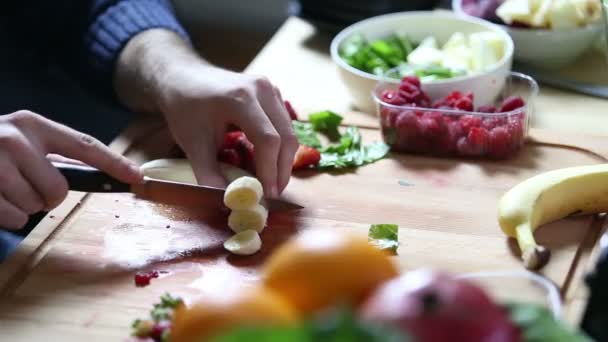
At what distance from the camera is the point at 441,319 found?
56 centimetres

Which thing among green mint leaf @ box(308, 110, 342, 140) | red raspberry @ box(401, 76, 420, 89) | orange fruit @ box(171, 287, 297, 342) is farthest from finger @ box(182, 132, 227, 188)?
orange fruit @ box(171, 287, 297, 342)

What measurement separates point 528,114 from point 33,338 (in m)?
0.76

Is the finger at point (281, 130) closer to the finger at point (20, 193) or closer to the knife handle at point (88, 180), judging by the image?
the knife handle at point (88, 180)

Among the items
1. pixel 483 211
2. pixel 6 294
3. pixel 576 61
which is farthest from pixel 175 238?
pixel 576 61

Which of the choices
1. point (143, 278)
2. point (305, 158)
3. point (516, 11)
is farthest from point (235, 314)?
point (516, 11)

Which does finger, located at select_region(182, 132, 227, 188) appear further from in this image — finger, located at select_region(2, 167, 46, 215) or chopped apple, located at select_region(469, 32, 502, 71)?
chopped apple, located at select_region(469, 32, 502, 71)

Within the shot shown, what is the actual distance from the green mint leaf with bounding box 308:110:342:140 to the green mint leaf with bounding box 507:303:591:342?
2.33ft

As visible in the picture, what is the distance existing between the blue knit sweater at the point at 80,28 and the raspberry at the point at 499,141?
621mm

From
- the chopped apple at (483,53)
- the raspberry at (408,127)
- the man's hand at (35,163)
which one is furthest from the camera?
the chopped apple at (483,53)

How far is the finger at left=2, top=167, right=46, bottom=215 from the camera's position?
1.04 meters

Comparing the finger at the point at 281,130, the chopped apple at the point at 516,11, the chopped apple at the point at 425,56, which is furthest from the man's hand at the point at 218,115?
the chopped apple at the point at 516,11

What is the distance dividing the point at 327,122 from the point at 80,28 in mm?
537

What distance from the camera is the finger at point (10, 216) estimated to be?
40.8 inches

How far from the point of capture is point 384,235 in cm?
105
